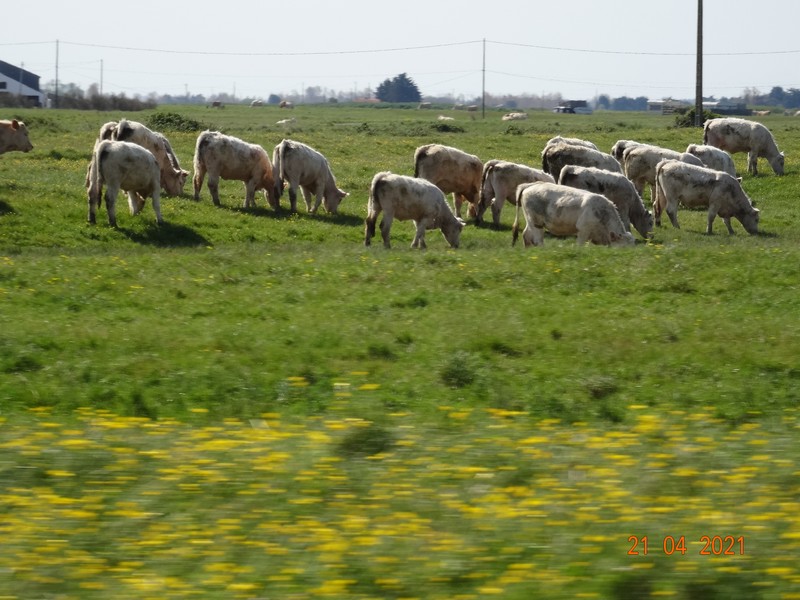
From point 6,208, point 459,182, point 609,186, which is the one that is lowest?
point 6,208

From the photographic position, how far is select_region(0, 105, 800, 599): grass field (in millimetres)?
6145

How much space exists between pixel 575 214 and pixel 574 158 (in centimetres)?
824

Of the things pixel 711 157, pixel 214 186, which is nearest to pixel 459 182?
pixel 214 186

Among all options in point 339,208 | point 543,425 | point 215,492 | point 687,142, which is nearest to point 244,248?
point 339,208

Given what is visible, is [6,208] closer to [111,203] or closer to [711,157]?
[111,203]

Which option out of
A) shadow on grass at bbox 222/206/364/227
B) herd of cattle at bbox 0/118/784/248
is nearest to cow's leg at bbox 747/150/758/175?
herd of cattle at bbox 0/118/784/248

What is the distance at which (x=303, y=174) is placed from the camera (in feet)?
94.2

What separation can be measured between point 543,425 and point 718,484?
2.77 m

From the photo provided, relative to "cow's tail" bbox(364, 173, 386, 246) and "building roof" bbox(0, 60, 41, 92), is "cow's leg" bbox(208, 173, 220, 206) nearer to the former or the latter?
"cow's tail" bbox(364, 173, 386, 246)

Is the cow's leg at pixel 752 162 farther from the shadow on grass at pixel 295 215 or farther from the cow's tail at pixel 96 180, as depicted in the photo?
the cow's tail at pixel 96 180

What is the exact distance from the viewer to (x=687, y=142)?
42812 millimetres

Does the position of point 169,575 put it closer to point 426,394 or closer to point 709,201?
point 426,394

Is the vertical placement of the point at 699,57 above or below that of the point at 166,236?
above

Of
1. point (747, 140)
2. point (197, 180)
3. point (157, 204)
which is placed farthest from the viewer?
point (747, 140)
